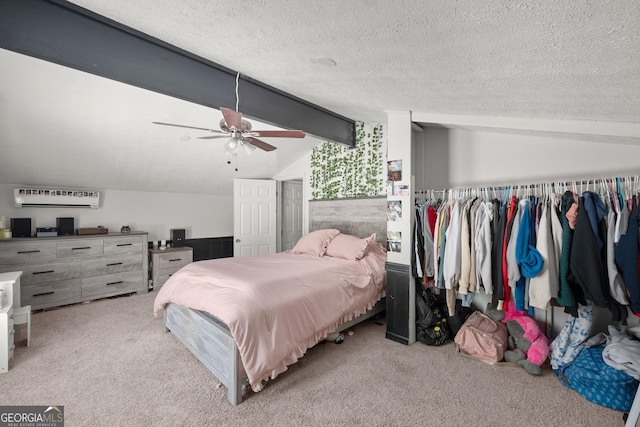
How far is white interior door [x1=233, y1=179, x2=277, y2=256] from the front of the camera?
197 inches

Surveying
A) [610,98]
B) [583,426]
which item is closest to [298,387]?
[583,426]

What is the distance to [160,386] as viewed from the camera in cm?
216

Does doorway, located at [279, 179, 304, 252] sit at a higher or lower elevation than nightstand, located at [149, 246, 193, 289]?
higher

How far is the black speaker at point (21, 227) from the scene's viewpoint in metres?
3.74

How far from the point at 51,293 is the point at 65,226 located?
0.91 metres

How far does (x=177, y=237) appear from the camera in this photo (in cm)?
508

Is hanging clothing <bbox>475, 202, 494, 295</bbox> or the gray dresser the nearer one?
hanging clothing <bbox>475, 202, 494, 295</bbox>

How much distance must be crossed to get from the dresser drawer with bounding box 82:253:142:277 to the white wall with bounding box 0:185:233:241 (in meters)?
0.63

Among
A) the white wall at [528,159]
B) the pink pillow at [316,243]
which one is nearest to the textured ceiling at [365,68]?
the white wall at [528,159]

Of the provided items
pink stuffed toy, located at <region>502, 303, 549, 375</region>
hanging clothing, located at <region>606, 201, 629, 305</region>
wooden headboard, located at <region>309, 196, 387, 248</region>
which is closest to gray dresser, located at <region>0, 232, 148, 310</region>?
wooden headboard, located at <region>309, 196, 387, 248</region>

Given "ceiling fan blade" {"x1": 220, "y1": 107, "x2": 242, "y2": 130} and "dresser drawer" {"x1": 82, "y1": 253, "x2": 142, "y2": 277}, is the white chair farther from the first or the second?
"ceiling fan blade" {"x1": 220, "y1": 107, "x2": 242, "y2": 130}

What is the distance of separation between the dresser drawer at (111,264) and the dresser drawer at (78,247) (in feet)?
0.40

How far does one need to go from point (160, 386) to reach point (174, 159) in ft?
9.44

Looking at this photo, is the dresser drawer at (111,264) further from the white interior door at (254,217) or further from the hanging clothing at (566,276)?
the hanging clothing at (566,276)
